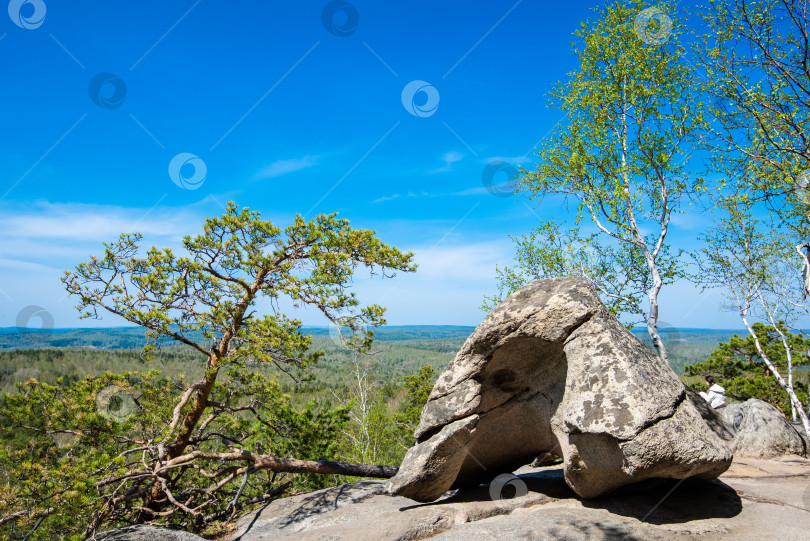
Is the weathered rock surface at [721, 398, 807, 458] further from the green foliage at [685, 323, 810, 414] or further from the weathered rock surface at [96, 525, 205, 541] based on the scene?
the weathered rock surface at [96, 525, 205, 541]

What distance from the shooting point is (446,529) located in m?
7.04

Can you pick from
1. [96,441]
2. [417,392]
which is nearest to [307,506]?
[96,441]

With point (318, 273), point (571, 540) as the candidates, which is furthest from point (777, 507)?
point (318, 273)

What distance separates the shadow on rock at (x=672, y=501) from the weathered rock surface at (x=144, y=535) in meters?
6.92

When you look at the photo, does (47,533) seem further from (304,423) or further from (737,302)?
(737,302)

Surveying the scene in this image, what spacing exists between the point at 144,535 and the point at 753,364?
2964cm

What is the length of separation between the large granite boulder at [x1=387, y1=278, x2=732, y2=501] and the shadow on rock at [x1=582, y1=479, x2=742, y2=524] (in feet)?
1.11

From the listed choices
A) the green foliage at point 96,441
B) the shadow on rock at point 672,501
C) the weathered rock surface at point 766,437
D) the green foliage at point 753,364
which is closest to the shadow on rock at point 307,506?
the green foliage at point 96,441

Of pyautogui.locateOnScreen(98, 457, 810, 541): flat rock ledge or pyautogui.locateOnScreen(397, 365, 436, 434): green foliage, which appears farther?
pyautogui.locateOnScreen(397, 365, 436, 434): green foliage

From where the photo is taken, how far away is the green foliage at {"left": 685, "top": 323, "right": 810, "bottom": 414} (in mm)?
23047

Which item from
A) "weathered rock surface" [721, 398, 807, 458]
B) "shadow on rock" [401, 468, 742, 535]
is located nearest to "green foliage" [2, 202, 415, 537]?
"shadow on rock" [401, 468, 742, 535]

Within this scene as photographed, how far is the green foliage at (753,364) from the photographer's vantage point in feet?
75.6

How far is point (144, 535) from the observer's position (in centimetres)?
727

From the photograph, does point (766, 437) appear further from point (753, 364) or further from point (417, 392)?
point (417, 392)
